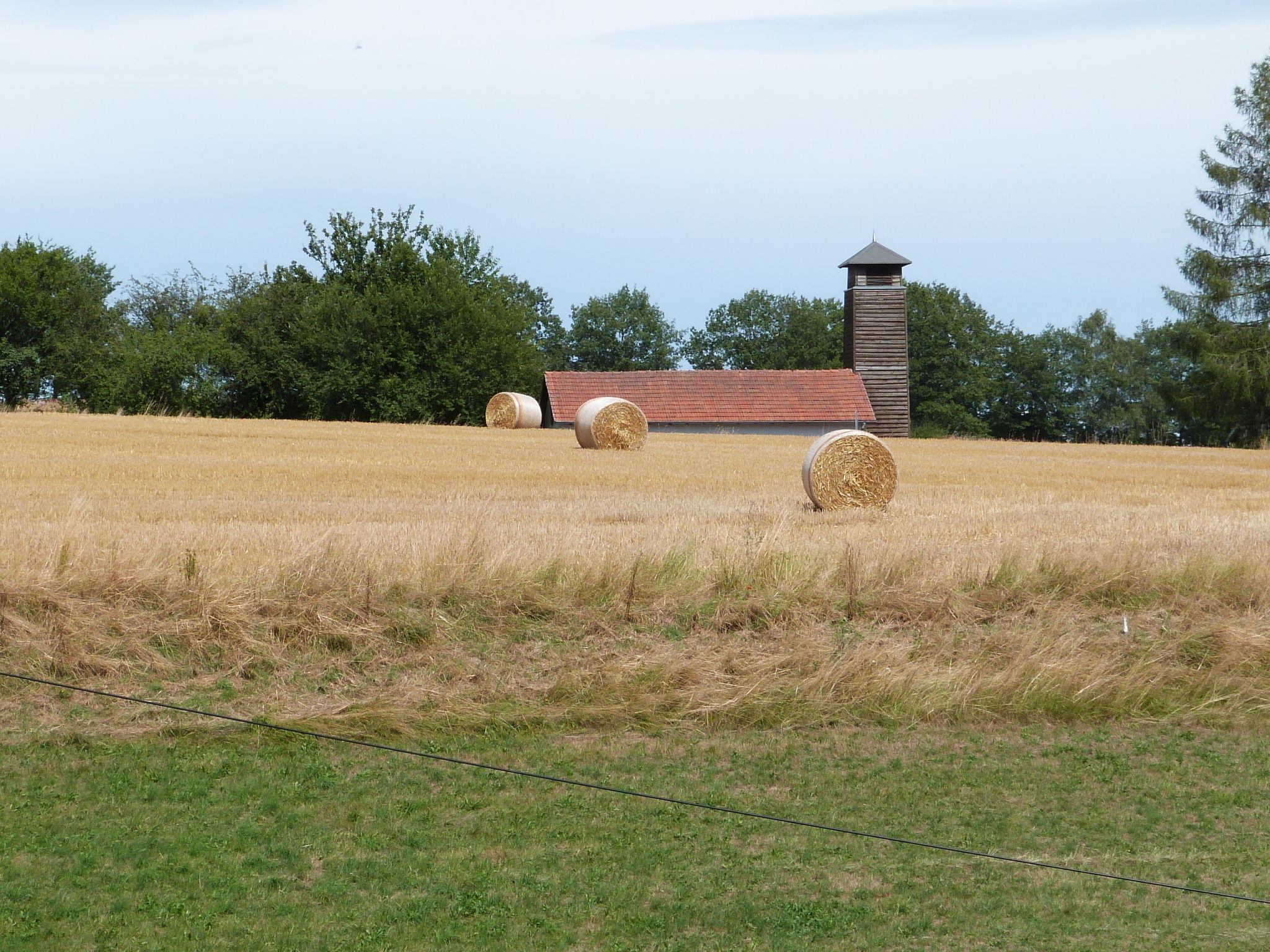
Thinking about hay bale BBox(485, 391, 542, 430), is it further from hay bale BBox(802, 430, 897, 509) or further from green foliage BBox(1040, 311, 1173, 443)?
green foliage BBox(1040, 311, 1173, 443)

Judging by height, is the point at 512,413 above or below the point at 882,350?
below

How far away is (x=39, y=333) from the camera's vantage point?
71438mm

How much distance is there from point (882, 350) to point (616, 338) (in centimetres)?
4229

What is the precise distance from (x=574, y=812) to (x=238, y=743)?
7.89ft

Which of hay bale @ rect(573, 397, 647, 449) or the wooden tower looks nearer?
hay bale @ rect(573, 397, 647, 449)

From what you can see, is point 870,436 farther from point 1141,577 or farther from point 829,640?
point 829,640

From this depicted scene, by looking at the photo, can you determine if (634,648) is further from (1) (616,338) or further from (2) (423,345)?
(1) (616,338)

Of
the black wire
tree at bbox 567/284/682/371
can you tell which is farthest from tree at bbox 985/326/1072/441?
the black wire

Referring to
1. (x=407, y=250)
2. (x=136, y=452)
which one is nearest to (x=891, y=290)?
(x=407, y=250)

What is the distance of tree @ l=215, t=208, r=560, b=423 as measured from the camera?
206 feet

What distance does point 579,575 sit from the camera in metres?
10.8

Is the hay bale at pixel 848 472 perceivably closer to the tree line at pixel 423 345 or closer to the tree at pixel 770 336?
the tree line at pixel 423 345

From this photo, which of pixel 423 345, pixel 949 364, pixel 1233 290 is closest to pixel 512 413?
pixel 423 345

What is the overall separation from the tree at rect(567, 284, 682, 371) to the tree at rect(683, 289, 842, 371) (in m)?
4.04
